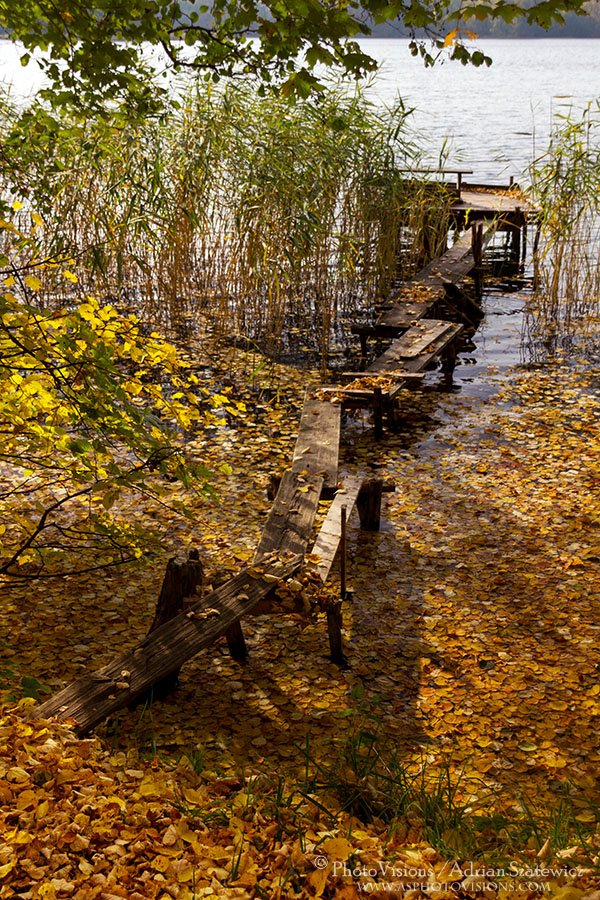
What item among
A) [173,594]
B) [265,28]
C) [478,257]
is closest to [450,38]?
[265,28]

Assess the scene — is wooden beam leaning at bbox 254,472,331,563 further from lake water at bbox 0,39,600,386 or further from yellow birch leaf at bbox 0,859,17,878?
lake water at bbox 0,39,600,386

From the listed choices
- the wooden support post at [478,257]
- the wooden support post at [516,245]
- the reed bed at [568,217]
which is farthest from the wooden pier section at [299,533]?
the wooden support post at [516,245]

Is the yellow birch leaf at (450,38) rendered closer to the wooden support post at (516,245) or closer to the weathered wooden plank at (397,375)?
the weathered wooden plank at (397,375)

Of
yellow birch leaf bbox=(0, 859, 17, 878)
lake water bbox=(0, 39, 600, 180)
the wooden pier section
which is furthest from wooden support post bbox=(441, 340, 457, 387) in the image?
yellow birch leaf bbox=(0, 859, 17, 878)

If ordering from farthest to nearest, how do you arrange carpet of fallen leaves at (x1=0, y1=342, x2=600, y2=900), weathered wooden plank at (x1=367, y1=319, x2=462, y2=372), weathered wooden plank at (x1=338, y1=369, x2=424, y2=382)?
weathered wooden plank at (x1=367, y1=319, x2=462, y2=372)
weathered wooden plank at (x1=338, y1=369, x2=424, y2=382)
carpet of fallen leaves at (x1=0, y1=342, x2=600, y2=900)

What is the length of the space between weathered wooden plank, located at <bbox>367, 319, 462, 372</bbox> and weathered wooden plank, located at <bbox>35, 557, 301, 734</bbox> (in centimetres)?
411

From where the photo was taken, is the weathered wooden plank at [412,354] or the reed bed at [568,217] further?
the reed bed at [568,217]

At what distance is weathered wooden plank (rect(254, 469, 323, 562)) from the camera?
460cm

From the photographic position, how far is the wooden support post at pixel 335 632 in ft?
14.1

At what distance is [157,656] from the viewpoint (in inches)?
149

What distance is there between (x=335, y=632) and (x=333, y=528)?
0.74m

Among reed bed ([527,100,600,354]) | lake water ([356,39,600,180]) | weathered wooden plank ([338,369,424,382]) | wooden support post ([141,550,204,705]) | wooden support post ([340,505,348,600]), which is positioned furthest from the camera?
lake water ([356,39,600,180])

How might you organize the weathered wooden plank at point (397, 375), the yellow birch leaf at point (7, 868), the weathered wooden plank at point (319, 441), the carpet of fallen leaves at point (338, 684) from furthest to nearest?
the weathered wooden plank at point (397, 375)
the weathered wooden plank at point (319, 441)
the carpet of fallen leaves at point (338, 684)
the yellow birch leaf at point (7, 868)

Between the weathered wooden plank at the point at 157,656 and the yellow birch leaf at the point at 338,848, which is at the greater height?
the weathered wooden plank at the point at 157,656
